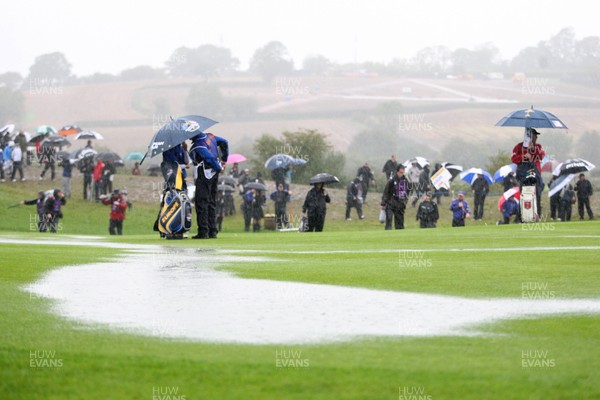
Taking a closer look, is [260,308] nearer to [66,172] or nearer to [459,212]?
[459,212]

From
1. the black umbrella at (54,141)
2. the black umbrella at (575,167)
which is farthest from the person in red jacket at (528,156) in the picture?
the black umbrella at (54,141)

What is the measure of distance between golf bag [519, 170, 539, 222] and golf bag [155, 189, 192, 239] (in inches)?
305

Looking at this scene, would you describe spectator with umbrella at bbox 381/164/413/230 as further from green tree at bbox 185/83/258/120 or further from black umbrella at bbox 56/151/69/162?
green tree at bbox 185/83/258/120

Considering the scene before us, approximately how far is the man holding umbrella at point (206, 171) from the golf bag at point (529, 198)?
7336 millimetres

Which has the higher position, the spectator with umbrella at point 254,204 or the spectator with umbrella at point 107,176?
the spectator with umbrella at point 107,176

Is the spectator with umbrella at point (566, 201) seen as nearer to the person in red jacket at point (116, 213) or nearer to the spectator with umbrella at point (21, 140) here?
the person in red jacket at point (116, 213)

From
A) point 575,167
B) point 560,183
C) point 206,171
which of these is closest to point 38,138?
point 560,183

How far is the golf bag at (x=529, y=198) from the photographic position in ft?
79.0

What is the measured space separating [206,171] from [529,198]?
7970 mm

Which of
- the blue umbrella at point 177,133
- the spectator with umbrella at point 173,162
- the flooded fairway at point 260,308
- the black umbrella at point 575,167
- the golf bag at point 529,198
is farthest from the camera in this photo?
the black umbrella at point 575,167

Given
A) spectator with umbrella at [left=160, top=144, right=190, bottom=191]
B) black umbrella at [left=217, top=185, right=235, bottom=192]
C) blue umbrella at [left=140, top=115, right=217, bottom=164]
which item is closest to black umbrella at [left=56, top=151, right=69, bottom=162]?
black umbrella at [left=217, top=185, right=235, bottom=192]

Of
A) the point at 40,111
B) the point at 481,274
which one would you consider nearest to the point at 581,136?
the point at 40,111

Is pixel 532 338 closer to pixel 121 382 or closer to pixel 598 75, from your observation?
pixel 121 382

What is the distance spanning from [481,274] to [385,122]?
5868 inches
